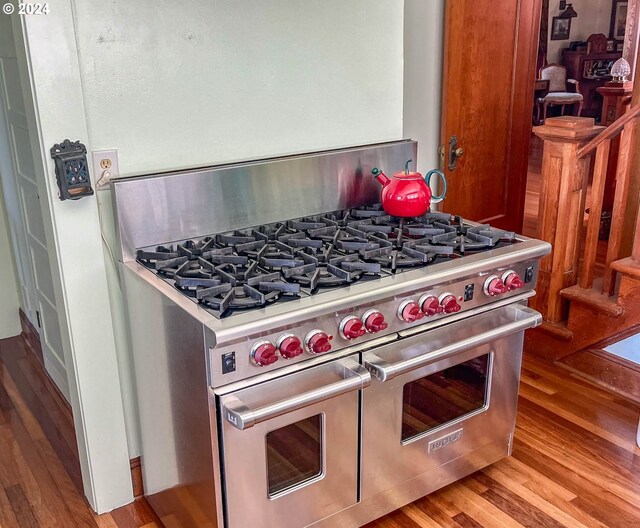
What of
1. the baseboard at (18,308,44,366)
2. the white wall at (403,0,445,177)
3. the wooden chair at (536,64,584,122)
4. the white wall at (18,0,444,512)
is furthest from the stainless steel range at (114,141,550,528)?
the wooden chair at (536,64,584,122)

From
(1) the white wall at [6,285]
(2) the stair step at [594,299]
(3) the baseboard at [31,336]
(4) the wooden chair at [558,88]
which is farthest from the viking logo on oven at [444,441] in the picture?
(4) the wooden chair at [558,88]

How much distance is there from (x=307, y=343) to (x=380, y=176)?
0.89m

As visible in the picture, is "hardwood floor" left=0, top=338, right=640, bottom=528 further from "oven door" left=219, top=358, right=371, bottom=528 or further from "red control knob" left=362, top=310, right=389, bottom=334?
"red control knob" left=362, top=310, right=389, bottom=334

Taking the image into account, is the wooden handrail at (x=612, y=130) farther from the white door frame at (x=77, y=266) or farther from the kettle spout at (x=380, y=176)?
the white door frame at (x=77, y=266)

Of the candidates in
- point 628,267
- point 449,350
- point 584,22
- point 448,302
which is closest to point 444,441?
point 449,350

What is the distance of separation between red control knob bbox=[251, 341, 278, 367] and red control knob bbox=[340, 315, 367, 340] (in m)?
0.22

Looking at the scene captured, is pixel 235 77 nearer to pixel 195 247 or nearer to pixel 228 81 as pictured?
pixel 228 81

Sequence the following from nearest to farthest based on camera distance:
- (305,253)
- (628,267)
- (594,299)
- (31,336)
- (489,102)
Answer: (305,253) < (628,267) < (594,299) < (31,336) < (489,102)

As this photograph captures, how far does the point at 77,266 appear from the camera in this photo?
1975 millimetres

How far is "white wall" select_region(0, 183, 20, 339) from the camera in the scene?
339 cm

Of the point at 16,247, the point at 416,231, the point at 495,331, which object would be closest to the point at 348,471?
the point at 495,331

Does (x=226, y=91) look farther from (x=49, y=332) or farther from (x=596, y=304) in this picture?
(x=596, y=304)

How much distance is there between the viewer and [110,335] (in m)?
2.08

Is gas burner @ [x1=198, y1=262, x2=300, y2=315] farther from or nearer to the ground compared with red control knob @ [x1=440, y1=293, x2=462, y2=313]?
farther from the ground
